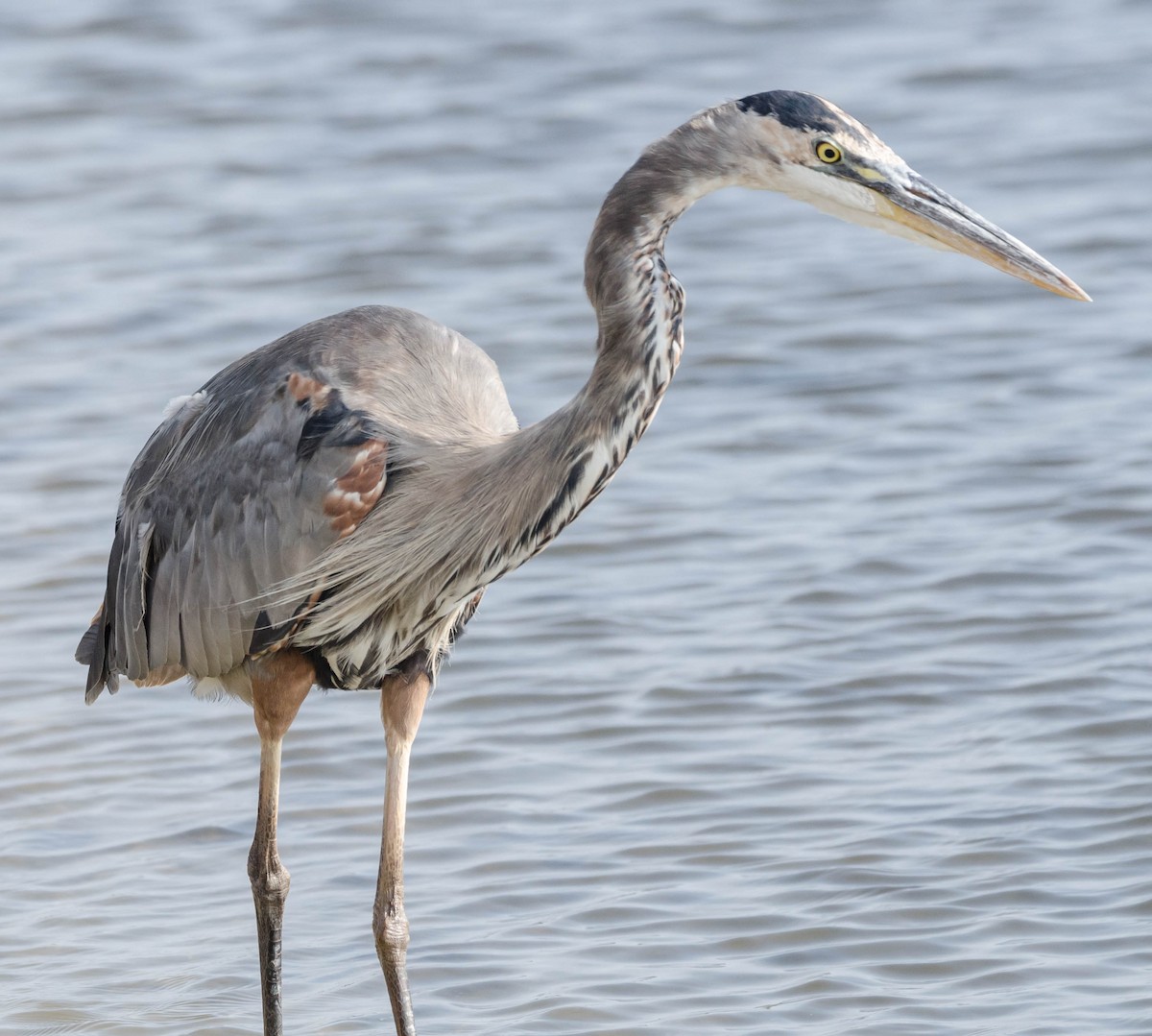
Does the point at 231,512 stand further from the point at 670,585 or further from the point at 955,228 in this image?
the point at 670,585

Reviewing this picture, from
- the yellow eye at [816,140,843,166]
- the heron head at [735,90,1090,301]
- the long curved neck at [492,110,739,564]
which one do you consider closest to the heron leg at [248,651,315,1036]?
the long curved neck at [492,110,739,564]

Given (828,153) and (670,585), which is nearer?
(828,153)

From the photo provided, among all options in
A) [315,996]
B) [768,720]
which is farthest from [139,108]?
[315,996]

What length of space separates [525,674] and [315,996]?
1.72 metres

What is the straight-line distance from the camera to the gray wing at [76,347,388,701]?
4.87m

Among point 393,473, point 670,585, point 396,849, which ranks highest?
point 393,473

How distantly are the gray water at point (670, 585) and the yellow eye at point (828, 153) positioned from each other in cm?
205

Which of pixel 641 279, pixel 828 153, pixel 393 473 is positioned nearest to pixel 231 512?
pixel 393 473

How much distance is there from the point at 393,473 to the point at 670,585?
2617 mm

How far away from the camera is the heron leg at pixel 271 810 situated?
511 cm

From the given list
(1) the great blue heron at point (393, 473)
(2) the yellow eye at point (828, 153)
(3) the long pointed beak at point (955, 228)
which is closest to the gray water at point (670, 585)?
(1) the great blue heron at point (393, 473)

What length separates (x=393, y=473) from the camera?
16.0ft

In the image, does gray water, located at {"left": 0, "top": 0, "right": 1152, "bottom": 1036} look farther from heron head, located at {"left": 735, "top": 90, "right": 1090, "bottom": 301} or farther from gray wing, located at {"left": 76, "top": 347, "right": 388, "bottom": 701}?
heron head, located at {"left": 735, "top": 90, "right": 1090, "bottom": 301}

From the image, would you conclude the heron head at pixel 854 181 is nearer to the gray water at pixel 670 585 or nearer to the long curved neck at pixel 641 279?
the long curved neck at pixel 641 279
